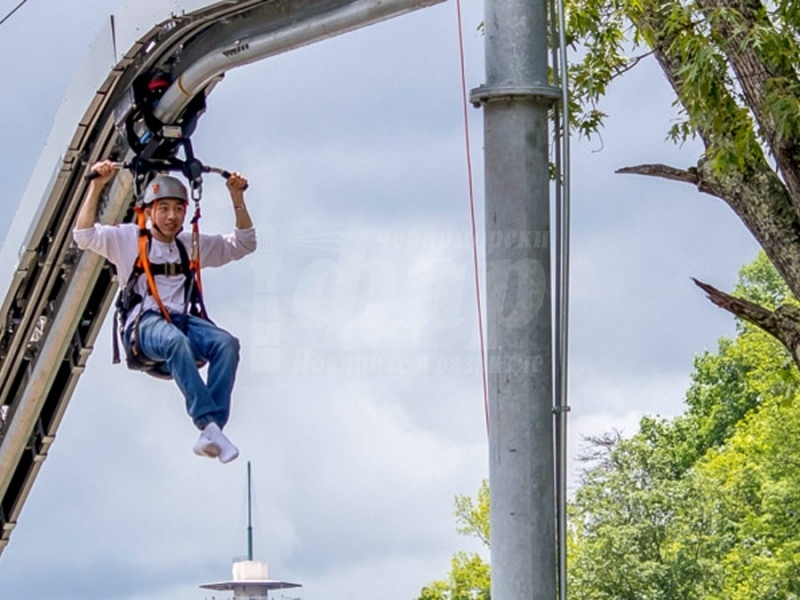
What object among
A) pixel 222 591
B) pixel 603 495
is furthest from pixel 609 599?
pixel 222 591

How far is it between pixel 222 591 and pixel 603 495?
14184 mm

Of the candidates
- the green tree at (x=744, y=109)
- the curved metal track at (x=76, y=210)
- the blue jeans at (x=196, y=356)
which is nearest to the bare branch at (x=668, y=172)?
the green tree at (x=744, y=109)

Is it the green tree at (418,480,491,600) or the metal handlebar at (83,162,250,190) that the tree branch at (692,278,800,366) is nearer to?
the metal handlebar at (83,162,250,190)

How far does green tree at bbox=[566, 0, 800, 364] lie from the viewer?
10.1 m

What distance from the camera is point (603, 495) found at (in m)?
34.8

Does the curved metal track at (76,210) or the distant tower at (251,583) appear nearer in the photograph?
the curved metal track at (76,210)

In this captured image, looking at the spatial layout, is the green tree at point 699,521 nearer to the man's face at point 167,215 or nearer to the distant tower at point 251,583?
the distant tower at point 251,583

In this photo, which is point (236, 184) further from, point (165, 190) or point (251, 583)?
point (251, 583)

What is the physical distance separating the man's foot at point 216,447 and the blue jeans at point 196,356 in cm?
14

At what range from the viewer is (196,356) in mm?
8414

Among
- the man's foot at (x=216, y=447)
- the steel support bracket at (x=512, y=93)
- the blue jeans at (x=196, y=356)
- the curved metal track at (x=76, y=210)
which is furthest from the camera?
the curved metal track at (x=76, y=210)

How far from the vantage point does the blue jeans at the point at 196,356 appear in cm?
811

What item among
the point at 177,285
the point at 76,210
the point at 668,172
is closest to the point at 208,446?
the point at 177,285

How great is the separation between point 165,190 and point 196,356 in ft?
2.81
